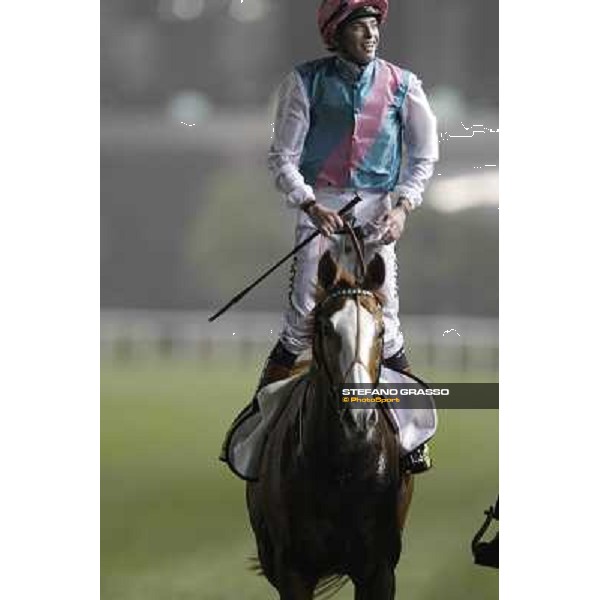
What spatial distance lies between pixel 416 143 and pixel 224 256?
0.61 meters

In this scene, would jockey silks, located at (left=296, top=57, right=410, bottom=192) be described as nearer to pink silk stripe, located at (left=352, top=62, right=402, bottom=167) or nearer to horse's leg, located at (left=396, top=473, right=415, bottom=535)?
pink silk stripe, located at (left=352, top=62, right=402, bottom=167)

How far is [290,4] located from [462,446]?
51.3 inches

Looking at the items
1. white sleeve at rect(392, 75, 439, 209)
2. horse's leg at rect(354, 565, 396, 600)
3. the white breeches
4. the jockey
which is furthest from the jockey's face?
horse's leg at rect(354, 565, 396, 600)

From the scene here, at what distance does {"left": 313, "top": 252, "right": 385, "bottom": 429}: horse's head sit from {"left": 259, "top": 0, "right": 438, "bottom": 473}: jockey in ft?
0.29

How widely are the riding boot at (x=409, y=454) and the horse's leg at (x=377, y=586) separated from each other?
0.91ft

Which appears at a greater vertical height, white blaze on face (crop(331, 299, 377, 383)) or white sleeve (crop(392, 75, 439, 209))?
white sleeve (crop(392, 75, 439, 209))

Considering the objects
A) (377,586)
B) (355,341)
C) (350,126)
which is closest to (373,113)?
(350,126)

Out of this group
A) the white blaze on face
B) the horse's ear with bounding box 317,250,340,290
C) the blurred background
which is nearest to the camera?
the white blaze on face

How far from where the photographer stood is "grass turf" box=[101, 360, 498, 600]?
3.67 m

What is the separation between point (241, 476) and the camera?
3.66 metres

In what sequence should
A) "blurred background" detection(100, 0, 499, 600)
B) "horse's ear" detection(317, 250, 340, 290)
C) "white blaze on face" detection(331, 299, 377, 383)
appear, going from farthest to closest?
"blurred background" detection(100, 0, 499, 600)
"horse's ear" detection(317, 250, 340, 290)
"white blaze on face" detection(331, 299, 377, 383)

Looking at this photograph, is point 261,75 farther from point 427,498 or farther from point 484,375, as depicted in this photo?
point 427,498

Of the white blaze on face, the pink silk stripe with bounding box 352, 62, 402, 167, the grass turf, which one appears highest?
the pink silk stripe with bounding box 352, 62, 402, 167
